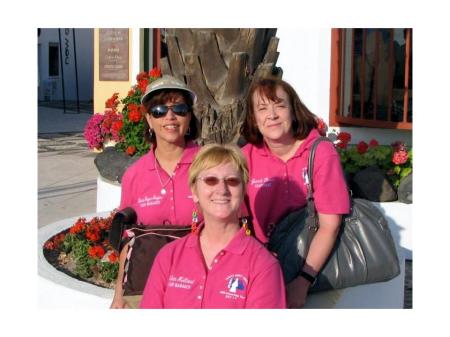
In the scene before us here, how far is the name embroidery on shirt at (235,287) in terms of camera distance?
2209 mm

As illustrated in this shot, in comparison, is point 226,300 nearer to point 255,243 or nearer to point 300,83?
point 255,243

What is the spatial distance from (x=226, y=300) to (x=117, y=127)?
4.65m

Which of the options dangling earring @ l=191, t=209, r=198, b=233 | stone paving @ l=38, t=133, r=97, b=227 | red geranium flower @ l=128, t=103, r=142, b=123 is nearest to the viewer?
dangling earring @ l=191, t=209, r=198, b=233

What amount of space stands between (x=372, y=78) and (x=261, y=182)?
6493mm

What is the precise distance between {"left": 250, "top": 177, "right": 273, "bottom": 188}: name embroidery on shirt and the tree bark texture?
1719mm

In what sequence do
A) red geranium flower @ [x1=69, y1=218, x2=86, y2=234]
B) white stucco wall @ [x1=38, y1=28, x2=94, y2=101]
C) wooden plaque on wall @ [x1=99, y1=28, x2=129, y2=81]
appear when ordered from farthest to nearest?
1. white stucco wall @ [x1=38, y1=28, x2=94, y2=101]
2. wooden plaque on wall @ [x1=99, y1=28, x2=129, y2=81]
3. red geranium flower @ [x1=69, y1=218, x2=86, y2=234]

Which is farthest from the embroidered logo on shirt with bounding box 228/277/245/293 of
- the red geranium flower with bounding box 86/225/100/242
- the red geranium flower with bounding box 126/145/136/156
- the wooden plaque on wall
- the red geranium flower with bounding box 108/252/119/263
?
the wooden plaque on wall

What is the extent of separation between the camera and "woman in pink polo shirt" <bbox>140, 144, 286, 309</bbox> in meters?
2.21

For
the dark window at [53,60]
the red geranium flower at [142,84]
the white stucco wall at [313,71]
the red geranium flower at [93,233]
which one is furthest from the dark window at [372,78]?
the dark window at [53,60]

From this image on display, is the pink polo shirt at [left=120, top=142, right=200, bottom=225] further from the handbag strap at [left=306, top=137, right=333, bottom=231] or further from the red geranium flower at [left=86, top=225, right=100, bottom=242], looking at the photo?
the red geranium flower at [left=86, top=225, right=100, bottom=242]

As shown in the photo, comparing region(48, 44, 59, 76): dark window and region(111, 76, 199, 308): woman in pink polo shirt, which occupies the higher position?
region(48, 44, 59, 76): dark window

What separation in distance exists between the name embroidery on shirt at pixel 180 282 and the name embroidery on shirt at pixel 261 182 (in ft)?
2.19

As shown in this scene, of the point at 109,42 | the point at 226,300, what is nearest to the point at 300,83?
the point at 109,42
